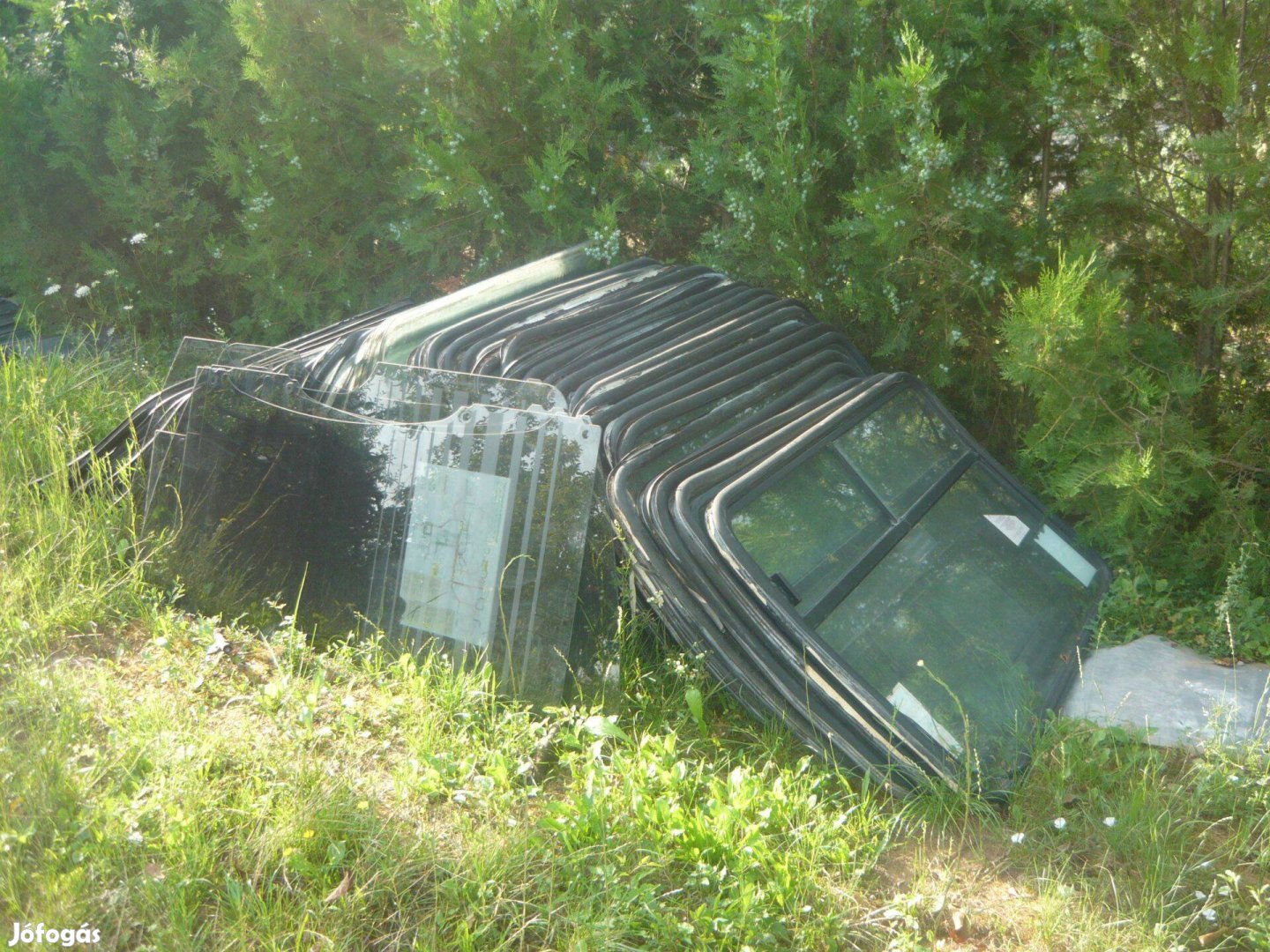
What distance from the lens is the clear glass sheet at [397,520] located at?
10.6 ft

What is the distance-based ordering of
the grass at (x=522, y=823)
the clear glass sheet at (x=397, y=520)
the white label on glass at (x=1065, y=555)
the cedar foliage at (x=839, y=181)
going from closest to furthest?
the grass at (x=522, y=823) < the clear glass sheet at (x=397, y=520) < the cedar foliage at (x=839, y=181) < the white label on glass at (x=1065, y=555)

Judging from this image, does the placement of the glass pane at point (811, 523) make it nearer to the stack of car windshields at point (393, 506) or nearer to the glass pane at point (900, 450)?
the glass pane at point (900, 450)

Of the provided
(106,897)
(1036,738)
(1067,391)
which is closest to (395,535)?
(106,897)

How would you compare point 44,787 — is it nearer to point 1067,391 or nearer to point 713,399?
point 713,399

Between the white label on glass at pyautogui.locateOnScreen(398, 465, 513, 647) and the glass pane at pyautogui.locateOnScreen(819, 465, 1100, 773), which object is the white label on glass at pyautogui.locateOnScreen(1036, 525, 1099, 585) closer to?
the glass pane at pyautogui.locateOnScreen(819, 465, 1100, 773)

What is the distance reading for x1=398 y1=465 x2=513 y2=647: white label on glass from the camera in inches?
128

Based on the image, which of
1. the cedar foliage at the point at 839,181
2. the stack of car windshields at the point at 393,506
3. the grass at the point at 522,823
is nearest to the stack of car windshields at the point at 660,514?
the stack of car windshields at the point at 393,506

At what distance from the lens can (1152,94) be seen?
3.93 meters

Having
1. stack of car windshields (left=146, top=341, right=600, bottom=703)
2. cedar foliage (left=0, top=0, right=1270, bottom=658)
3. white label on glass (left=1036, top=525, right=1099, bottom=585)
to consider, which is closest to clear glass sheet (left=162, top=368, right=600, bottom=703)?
stack of car windshields (left=146, top=341, right=600, bottom=703)

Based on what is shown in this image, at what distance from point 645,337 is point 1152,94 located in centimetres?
205

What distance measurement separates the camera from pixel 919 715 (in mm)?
3033

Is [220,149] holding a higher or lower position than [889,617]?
higher

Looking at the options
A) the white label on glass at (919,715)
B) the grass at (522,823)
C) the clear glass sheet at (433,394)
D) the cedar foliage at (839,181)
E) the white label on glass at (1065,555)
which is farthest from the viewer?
the white label on glass at (1065,555)

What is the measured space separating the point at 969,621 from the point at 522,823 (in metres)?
1.66
